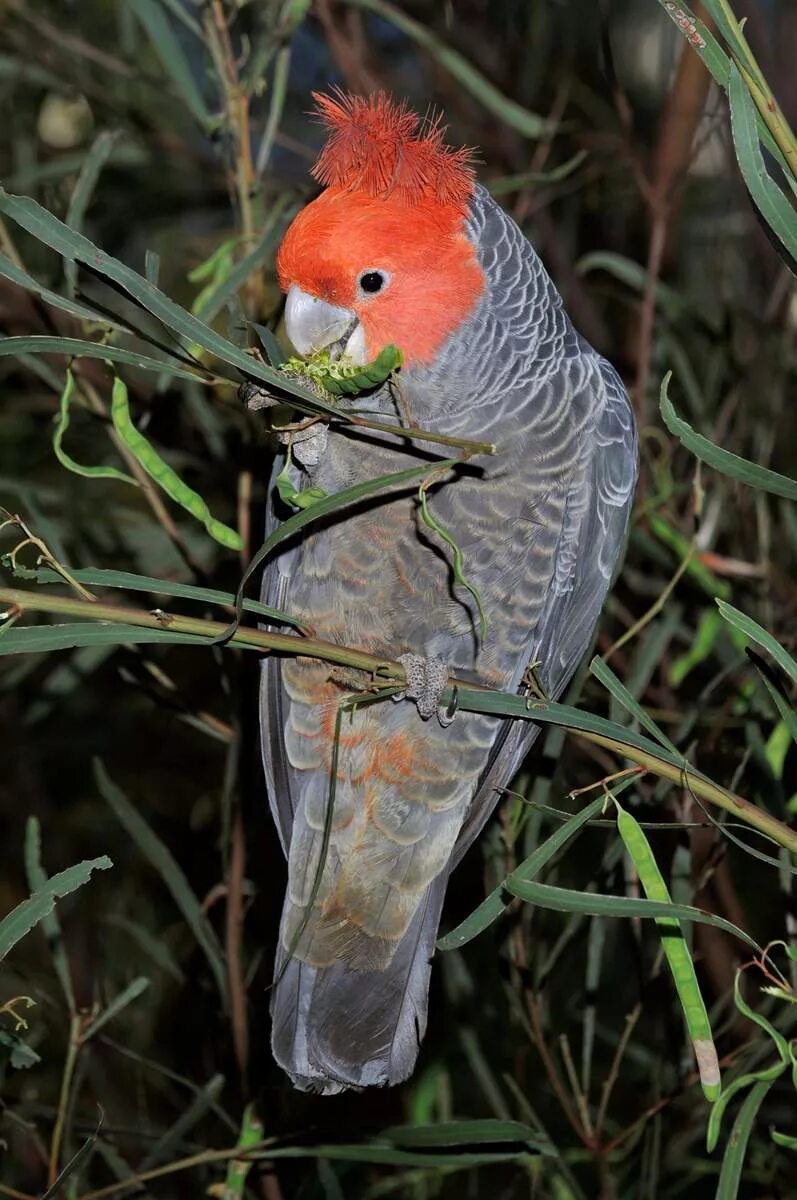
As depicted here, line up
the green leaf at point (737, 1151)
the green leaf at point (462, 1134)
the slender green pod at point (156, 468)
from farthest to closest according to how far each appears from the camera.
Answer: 1. the green leaf at point (462, 1134)
2. the slender green pod at point (156, 468)
3. the green leaf at point (737, 1151)

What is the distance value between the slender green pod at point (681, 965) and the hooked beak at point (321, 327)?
733 millimetres

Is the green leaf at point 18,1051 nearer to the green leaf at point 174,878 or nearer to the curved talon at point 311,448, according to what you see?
the green leaf at point 174,878

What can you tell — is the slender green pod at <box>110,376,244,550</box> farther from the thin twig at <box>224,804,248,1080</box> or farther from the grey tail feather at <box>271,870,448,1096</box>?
the grey tail feather at <box>271,870,448,1096</box>

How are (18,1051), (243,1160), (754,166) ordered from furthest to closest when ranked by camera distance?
(243,1160) → (18,1051) → (754,166)

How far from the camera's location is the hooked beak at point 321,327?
1.38m

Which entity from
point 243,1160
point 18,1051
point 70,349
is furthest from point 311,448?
point 243,1160

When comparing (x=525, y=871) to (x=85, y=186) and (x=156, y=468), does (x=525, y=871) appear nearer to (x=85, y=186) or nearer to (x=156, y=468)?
(x=156, y=468)

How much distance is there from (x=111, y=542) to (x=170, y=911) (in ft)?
2.40

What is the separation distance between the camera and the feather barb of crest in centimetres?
131

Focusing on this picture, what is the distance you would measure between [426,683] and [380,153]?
0.63 m

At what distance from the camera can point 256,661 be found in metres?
1.64

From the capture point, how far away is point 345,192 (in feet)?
4.38

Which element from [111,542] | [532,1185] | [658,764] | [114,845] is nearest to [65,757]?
[114,845]

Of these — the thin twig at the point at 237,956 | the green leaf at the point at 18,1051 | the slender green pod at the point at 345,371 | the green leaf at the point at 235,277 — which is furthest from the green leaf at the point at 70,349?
the thin twig at the point at 237,956
